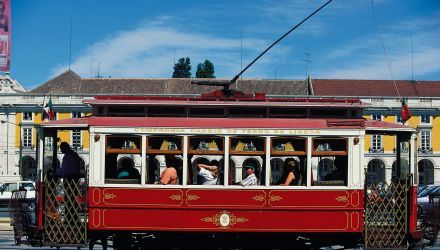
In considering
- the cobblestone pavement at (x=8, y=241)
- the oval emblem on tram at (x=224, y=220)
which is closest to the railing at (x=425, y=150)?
the cobblestone pavement at (x=8, y=241)

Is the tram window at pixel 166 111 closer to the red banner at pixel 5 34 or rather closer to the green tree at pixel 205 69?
the red banner at pixel 5 34

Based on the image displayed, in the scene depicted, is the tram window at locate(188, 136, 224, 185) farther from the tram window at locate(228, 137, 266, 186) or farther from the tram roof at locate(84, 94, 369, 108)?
the tram roof at locate(84, 94, 369, 108)

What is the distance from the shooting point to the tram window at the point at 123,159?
525 inches

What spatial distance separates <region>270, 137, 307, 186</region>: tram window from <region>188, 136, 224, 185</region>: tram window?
797 millimetres

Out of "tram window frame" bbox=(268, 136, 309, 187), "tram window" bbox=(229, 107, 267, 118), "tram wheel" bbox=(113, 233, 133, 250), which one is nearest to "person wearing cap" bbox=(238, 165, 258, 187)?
"tram window frame" bbox=(268, 136, 309, 187)

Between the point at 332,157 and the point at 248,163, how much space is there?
1.30 metres

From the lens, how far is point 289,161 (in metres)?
13.5

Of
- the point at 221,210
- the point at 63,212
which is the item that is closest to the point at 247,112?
the point at 221,210

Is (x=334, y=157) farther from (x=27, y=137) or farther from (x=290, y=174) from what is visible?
(x=27, y=137)

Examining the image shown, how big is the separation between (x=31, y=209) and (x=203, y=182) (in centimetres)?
306

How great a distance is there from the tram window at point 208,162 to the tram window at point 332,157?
1.43m

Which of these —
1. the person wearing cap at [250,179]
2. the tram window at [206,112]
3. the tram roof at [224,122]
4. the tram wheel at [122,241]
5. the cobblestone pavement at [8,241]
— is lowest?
the cobblestone pavement at [8,241]

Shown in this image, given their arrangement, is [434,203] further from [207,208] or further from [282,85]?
[282,85]

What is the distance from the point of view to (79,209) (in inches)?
525
